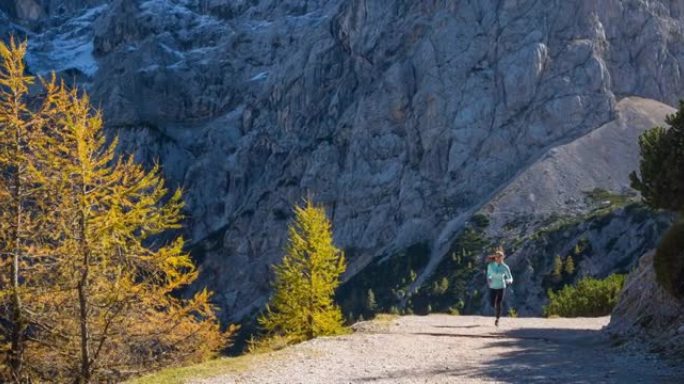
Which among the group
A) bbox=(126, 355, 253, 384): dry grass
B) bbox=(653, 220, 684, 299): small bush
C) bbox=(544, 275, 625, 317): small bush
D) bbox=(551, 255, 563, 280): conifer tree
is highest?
bbox=(653, 220, 684, 299): small bush

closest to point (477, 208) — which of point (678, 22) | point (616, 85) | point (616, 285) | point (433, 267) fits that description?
point (433, 267)

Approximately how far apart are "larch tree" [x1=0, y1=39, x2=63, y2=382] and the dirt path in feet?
16.3

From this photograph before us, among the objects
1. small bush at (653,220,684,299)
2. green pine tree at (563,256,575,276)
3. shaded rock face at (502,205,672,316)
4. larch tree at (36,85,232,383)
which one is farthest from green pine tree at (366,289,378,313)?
larch tree at (36,85,232,383)

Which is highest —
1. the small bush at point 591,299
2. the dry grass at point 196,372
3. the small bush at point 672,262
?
the small bush at point 672,262

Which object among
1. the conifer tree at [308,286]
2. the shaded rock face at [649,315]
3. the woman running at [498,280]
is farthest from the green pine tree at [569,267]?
the woman running at [498,280]

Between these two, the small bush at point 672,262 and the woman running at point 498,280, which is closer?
the small bush at point 672,262

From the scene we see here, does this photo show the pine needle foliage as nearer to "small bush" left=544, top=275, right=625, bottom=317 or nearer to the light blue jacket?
the light blue jacket

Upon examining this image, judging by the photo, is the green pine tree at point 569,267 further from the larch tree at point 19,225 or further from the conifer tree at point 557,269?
the larch tree at point 19,225

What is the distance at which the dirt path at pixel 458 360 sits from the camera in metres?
12.9

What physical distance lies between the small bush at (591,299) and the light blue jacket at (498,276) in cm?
891

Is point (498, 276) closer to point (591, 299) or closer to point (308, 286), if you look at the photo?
point (591, 299)

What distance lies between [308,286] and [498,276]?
41.7ft

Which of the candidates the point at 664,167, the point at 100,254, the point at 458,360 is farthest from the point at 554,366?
the point at 664,167

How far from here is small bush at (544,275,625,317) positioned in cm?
3053
